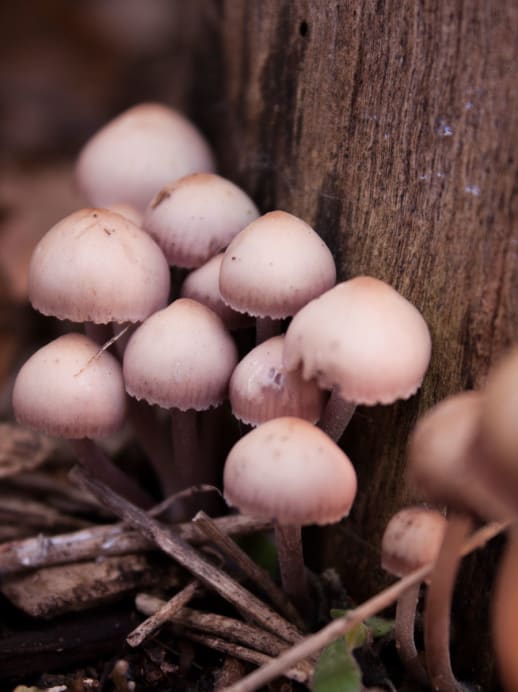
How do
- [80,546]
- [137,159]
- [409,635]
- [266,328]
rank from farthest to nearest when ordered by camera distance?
[137,159], [80,546], [266,328], [409,635]

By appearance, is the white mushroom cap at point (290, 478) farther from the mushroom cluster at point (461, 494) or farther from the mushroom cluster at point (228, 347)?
the mushroom cluster at point (461, 494)

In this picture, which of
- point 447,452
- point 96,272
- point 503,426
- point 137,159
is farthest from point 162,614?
point 137,159

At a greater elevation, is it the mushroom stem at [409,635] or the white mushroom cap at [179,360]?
the white mushroom cap at [179,360]

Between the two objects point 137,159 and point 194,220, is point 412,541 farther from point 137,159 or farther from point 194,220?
point 137,159

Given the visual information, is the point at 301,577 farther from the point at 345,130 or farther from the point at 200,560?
the point at 345,130

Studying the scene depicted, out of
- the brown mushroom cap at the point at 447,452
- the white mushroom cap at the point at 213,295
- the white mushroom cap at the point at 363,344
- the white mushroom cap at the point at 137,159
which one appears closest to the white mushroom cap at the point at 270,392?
the white mushroom cap at the point at 363,344
